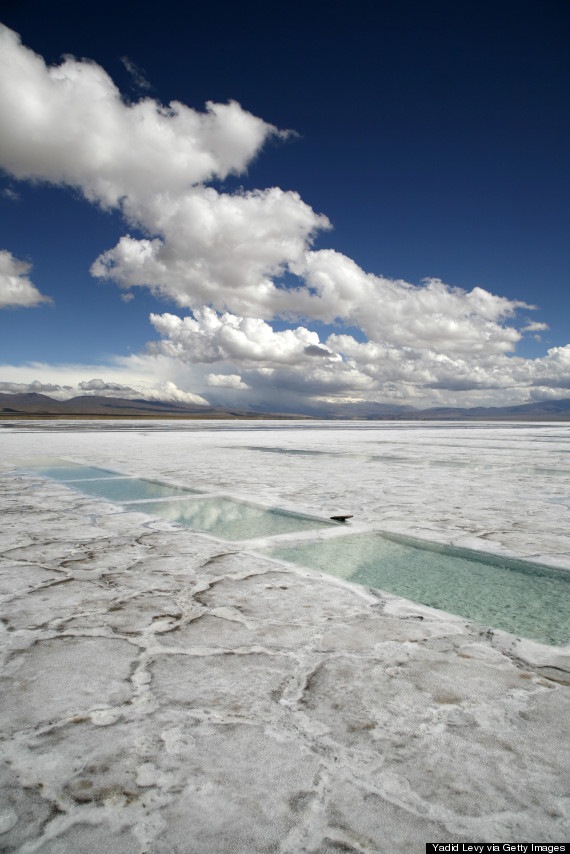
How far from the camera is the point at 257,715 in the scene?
1.49 meters

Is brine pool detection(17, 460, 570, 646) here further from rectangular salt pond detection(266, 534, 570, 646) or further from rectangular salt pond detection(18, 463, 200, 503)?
rectangular salt pond detection(18, 463, 200, 503)

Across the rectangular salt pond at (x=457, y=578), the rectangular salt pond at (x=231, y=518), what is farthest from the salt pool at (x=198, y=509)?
the rectangular salt pond at (x=457, y=578)

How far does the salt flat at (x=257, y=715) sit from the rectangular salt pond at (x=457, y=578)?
0.18 meters

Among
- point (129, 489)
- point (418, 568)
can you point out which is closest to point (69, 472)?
point (129, 489)

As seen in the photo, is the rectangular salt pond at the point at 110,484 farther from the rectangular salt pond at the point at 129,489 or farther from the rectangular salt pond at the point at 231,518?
the rectangular salt pond at the point at 231,518

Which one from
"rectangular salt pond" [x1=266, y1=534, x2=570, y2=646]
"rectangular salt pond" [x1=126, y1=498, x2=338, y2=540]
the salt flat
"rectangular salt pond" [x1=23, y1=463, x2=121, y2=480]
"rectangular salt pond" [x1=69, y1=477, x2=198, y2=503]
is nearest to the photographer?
the salt flat

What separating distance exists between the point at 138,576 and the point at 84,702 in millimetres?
1268

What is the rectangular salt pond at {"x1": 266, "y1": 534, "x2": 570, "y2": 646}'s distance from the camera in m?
2.27

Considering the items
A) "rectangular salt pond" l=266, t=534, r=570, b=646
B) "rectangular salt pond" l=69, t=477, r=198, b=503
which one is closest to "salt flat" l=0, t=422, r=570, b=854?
"rectangular salt pond" l=266, t=534, r=570, b=646

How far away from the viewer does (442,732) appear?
4.66 ft

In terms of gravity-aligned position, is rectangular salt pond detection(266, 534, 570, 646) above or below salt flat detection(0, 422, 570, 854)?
below

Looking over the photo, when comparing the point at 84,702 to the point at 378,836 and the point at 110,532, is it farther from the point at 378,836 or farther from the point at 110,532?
the point at 110,532

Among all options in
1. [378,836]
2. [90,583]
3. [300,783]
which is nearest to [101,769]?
[300,783]

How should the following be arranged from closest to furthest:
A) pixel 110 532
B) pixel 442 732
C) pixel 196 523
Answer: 1. pixel 442 732
2. pixel 110 532
3. pixel 196 523
